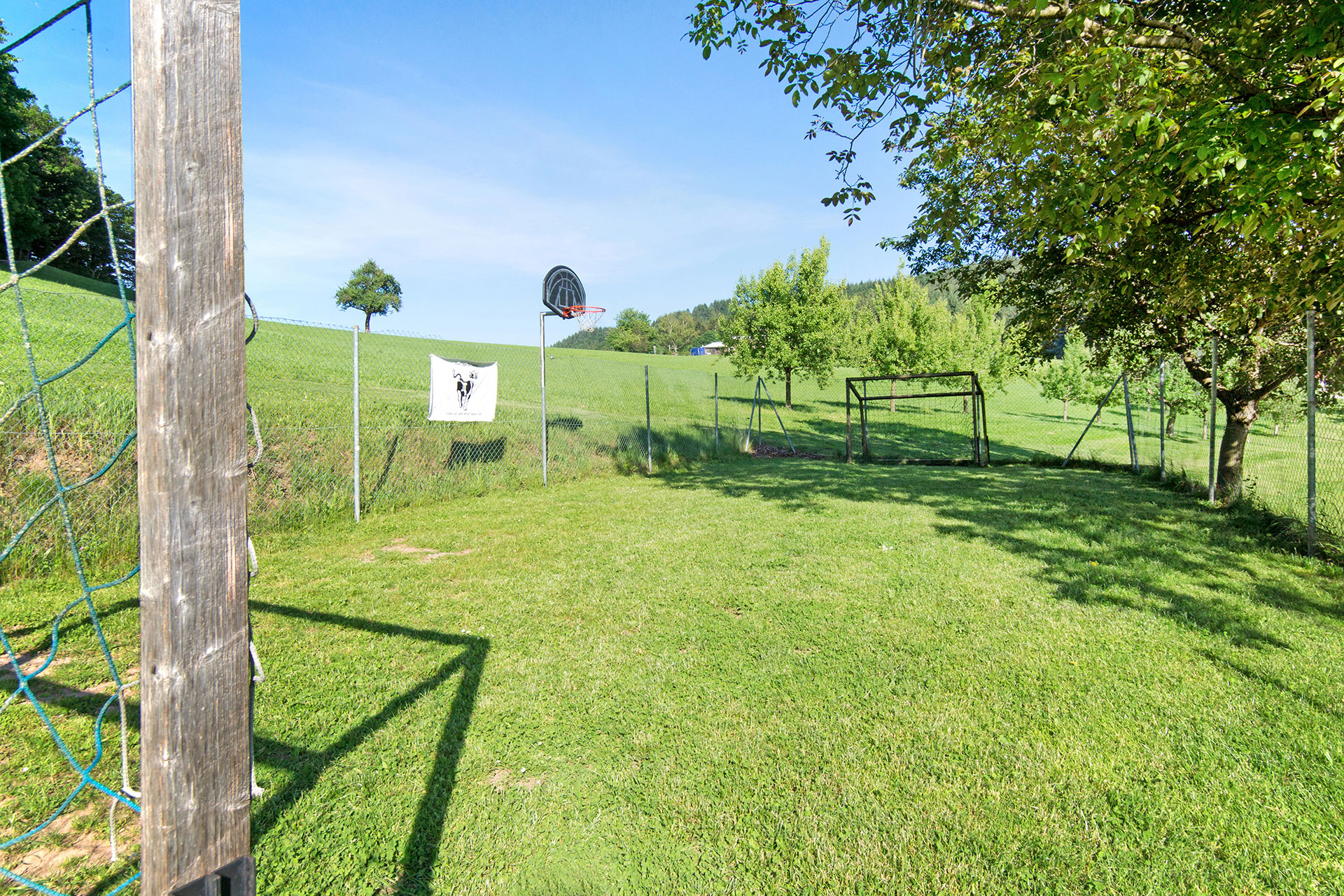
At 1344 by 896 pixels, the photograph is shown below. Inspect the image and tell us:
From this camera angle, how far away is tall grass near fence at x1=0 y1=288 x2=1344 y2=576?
5066mm

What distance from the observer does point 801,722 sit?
2912mm

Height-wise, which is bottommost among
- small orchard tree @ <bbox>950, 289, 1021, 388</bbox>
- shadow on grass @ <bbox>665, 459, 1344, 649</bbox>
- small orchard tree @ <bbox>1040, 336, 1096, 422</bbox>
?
shadow on grass @ <bbox>665, 459, 1344, 649</bbox>

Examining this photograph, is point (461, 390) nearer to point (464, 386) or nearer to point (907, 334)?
point (464, 386)

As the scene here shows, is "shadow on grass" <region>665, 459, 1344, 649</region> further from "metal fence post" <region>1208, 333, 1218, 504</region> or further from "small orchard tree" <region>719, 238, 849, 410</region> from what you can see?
"small orchard tree" <region>719, 238, 849, 410</region>

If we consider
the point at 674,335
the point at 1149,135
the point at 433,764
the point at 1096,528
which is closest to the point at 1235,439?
the point at 1096,528

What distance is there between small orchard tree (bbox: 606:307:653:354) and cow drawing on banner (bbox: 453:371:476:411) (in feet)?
239

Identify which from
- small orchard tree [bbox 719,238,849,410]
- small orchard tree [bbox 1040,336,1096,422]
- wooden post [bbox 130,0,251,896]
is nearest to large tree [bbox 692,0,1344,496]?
wooden post [bbox 130,0,251,896]

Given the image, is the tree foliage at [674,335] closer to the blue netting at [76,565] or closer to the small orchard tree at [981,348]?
the small orchard tree at [981,348]

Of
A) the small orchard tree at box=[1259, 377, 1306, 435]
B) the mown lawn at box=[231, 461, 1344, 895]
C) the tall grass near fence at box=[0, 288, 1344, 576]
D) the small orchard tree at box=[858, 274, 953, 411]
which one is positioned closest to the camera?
the mown lawn at box=[231, 461, 1344, 895]

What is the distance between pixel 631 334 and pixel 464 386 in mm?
83085

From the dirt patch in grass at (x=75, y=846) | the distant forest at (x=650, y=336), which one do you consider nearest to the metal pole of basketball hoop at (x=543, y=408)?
the dirt patch in grass at (x=75, y=846)

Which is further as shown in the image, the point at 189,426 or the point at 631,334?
the point at 631,334

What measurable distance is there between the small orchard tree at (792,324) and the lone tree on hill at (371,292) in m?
57.5

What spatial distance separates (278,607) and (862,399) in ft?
41.6
